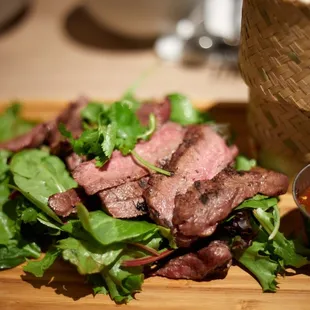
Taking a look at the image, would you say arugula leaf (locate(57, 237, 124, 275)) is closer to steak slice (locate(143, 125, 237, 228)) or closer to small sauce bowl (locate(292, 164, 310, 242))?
steak slice (locate(143, 125, 237, 228))

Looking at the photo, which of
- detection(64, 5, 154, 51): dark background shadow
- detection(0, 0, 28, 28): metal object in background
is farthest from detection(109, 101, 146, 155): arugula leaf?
detection(0, 0, 28, 28): metal object in background

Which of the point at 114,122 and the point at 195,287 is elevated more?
the point at 114,122

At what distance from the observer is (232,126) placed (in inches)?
96.2

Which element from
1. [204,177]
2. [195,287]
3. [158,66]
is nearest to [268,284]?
[195,287]

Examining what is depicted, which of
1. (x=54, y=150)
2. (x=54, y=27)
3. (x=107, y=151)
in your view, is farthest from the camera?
(x=54, y=27)

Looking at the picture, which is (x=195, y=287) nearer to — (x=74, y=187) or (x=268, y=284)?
(x=268, y=284)

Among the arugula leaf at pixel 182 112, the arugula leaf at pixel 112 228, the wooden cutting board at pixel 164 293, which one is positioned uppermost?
the arugula leaf at pixel 182 112

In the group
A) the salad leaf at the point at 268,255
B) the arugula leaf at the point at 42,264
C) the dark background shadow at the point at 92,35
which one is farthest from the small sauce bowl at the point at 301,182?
the dark background shadow at the point at 92,35

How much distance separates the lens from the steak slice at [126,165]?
1.79 metres

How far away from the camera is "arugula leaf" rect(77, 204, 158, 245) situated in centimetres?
162

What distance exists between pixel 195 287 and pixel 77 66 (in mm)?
1897

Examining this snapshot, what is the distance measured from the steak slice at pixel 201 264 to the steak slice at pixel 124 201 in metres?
0.21

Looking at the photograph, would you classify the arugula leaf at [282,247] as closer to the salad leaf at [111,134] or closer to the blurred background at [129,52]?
the salad leaf at [111,134]

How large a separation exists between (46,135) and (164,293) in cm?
84
